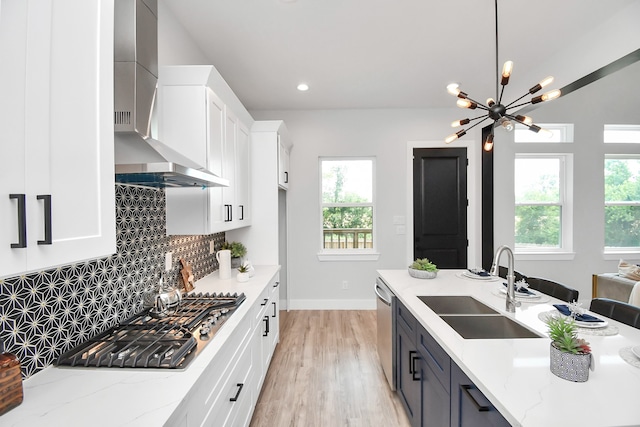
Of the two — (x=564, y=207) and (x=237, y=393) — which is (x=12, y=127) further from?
(x=564, y=207)

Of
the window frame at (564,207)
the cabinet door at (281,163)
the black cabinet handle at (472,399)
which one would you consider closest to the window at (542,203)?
the window frame at (564,207)

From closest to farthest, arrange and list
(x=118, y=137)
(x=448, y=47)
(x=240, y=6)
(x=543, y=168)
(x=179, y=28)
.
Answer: (x=118, y=137)
(x=240, y=6)
(x=179, y=28)
(x=448, y=47)
(x=543, y=168)

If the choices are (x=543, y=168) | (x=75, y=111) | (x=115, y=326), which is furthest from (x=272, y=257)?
(x=543, y=168)

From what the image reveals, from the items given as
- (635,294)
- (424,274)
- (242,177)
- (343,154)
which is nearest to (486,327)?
(424,274)

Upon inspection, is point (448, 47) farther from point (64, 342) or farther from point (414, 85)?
point (64, 342)

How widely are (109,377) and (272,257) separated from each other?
2212mm

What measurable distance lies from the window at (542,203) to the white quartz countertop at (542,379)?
5.66 feet

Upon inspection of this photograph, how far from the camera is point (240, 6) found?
2076 millimetres

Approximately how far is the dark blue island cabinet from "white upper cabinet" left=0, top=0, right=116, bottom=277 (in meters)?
1.33

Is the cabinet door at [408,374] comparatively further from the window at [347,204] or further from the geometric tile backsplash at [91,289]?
the window at [347,204]

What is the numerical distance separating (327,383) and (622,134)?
9.60ft

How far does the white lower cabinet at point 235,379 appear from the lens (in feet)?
3.52

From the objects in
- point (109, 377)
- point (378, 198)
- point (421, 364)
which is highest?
point (378, 198)

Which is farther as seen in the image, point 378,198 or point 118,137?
point 378,198
